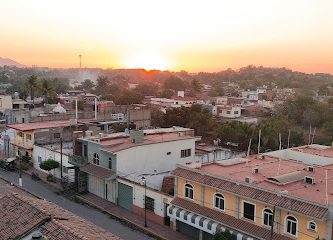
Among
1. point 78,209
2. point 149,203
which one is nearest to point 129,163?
point 149,203

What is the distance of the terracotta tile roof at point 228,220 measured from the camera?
2144 centimetres

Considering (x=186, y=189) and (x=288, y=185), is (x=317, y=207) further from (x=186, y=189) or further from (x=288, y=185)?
(x=186, y=189)

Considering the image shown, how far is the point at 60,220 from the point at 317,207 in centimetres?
Answer: 1112

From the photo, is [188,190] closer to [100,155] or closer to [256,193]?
[256,193]

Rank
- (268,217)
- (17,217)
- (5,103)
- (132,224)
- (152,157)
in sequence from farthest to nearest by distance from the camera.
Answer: (5,103), (152,157), (132,224), (268,217), (17,217)

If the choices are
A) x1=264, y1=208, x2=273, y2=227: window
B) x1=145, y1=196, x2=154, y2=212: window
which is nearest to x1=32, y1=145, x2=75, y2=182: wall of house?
x1=145, y1=196, x2=154, y2=212: window

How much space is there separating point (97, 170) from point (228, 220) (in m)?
12.8

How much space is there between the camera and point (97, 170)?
32688mm

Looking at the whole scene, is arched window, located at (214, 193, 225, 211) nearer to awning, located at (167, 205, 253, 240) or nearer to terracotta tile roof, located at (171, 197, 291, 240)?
terracotta tile roof, located at (171, 197, 291, 240)

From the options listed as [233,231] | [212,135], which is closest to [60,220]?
[233,231]

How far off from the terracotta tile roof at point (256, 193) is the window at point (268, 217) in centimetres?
60

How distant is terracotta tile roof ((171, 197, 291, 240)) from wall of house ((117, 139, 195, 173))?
675cm

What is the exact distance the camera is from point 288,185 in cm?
2344

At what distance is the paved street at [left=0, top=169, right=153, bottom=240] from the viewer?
1074 inches
